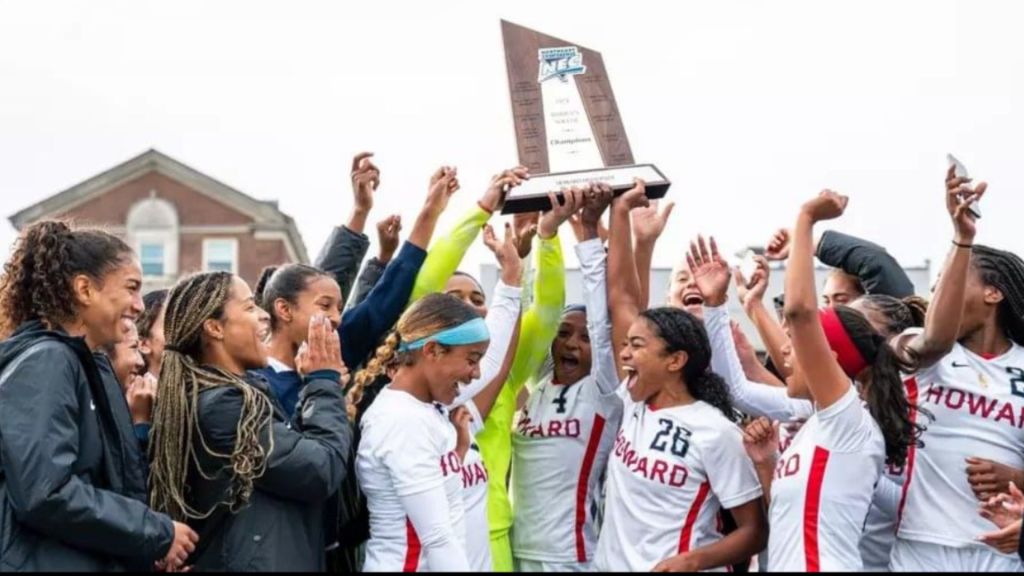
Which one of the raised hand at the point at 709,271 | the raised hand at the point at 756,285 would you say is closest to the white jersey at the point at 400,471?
the raised hand at the point at 709,271

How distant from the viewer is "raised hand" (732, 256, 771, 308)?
618 centimetres

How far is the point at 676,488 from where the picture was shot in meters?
5.18

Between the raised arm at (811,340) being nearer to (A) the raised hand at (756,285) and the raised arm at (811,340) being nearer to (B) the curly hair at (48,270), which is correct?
(A) the raised hand at (756,285)

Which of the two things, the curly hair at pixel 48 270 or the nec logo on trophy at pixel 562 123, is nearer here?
the curly hair at pixel 48 270

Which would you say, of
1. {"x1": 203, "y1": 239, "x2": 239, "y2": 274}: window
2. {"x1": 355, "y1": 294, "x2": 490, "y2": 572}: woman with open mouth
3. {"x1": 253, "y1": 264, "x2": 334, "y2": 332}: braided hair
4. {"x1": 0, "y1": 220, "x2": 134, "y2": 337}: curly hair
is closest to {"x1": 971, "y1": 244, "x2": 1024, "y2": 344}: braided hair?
{"x1": 355, "y1": 294, "x2": 490, "y2": 572}: woman with open mouth

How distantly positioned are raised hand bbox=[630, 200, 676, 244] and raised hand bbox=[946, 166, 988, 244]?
153 cm

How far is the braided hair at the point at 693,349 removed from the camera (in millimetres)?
5383

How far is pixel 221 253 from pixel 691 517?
36.5 metres

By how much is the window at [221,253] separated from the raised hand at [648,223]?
1377 inches

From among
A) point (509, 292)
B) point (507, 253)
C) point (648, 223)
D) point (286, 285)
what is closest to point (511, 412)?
point (509, 292)

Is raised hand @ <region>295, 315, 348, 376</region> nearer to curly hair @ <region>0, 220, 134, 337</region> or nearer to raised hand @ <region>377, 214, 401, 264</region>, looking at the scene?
curly hair @ <region>0, 220, 134, 337</region>

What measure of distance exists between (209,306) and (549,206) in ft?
5.29

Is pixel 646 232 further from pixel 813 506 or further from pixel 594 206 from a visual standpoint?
pixel 813 506

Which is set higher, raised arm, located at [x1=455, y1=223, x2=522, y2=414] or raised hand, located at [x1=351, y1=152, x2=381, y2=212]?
raised hand, located at [x1=351, y1=152, x2=381, y2=212]
